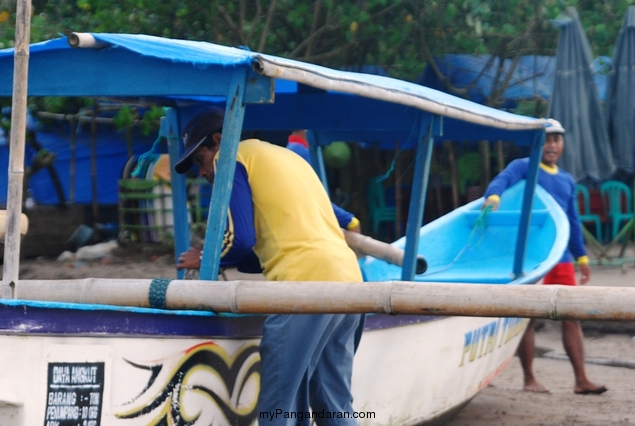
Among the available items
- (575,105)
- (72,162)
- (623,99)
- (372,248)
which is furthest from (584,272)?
(72,162)

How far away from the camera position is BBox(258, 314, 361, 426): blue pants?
2930 mm

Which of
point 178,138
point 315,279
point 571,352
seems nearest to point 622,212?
point 571,352

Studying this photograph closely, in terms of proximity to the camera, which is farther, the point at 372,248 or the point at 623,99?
the point at 623,99

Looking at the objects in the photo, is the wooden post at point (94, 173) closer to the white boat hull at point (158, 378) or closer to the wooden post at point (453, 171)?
the wooden post at point (453, 171)

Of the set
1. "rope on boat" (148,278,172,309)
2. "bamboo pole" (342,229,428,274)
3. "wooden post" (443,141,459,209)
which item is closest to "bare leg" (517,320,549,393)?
"bamboo pole" (342,229,428,274)

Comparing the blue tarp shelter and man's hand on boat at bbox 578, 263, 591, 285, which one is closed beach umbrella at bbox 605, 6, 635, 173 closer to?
man's hand on boat at bbox 578, 263, 591, 285

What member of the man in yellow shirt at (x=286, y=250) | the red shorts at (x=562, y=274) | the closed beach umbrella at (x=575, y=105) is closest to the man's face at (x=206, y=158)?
the man in yellow shirt at (x=286, y=250)

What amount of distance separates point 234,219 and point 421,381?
1623 millimetres

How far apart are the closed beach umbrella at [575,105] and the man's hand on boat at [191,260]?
5.85 meters

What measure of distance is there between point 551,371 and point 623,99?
11.0 feet

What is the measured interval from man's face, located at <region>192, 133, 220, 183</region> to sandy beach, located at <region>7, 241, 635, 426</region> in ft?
7.97

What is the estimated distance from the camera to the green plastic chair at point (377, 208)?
1011 centimetres

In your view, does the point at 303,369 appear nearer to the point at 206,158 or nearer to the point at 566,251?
the point at 206,158

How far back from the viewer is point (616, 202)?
934 centimetres
